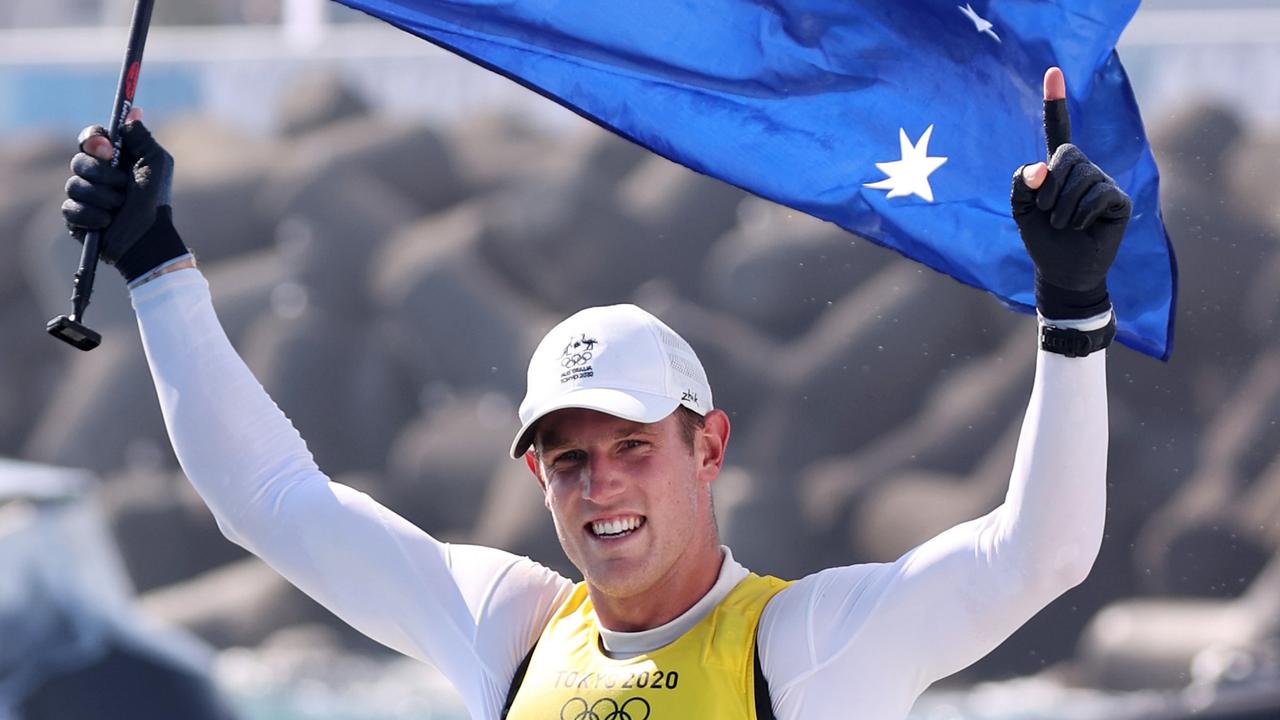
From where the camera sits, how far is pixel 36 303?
15.1 meters

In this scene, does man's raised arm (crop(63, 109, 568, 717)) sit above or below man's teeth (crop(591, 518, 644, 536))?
below

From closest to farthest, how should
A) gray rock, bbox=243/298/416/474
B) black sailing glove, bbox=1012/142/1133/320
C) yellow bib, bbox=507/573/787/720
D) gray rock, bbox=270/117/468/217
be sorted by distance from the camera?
black sailing glove, bbox=1012/142/1133/320
yellow bib, bbox=507/573/787/720
gray rock, bbox=243/298/416/474
gray rock, bbox=270/117/468/217

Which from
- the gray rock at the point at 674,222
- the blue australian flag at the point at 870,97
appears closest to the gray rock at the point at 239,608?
the gray rock at the point at 674,222

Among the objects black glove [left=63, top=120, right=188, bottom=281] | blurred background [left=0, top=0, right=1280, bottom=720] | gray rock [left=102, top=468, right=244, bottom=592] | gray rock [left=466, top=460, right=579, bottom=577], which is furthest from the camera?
gray rock [left=102, top=468, right=244, bottom=592]

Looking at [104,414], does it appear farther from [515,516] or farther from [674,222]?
[674,222]

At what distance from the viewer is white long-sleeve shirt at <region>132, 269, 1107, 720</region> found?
2.64 metres

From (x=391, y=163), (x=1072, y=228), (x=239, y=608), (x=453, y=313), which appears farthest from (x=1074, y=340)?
(x=391, y=163)

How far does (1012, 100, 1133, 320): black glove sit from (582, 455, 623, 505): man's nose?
71cm

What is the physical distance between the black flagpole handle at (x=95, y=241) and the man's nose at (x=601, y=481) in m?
0.75

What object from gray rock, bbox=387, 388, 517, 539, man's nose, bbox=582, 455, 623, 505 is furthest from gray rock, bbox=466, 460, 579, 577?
man's nose, bbox=582, 455, 623, 505

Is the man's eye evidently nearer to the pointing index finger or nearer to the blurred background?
the pointing index finger

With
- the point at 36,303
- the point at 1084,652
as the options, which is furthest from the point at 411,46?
the point at 1084,652

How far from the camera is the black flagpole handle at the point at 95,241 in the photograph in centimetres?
307

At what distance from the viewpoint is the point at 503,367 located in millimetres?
12992
